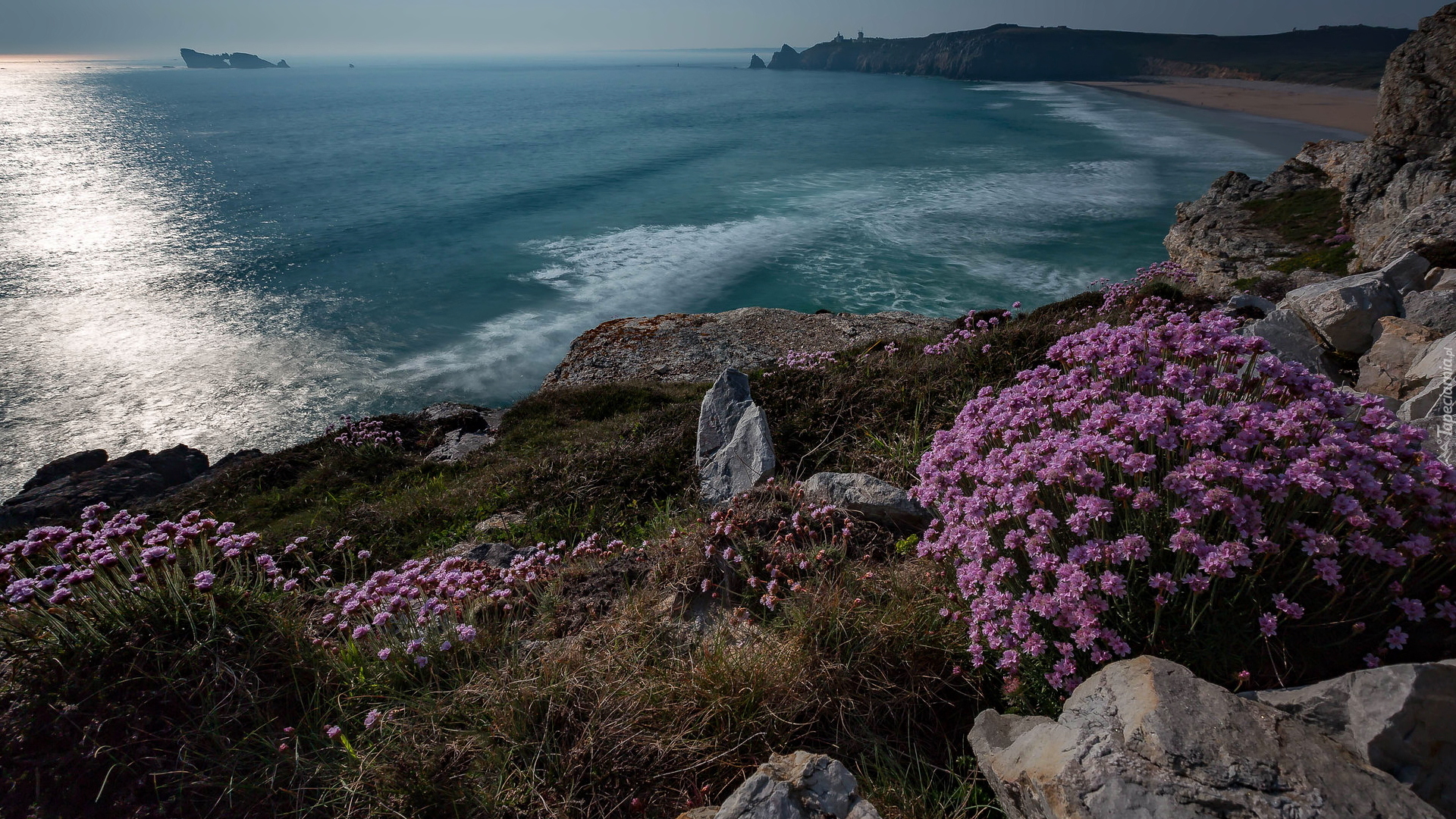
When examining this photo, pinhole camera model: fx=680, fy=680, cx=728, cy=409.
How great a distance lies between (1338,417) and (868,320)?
14.8 meters

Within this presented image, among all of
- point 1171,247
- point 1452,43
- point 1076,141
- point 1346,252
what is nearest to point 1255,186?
point 1171,247

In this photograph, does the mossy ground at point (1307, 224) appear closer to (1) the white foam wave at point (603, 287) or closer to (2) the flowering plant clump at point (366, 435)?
(1) the white foam wave at point (603, 287)

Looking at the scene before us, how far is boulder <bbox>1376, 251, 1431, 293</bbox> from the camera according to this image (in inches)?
267

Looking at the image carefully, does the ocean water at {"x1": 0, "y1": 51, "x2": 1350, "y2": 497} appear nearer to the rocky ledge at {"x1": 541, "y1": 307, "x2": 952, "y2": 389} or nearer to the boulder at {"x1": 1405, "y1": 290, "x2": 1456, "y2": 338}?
the rocky ledge at {"x1": 541, "y1": 307, "x2": 952, "y2": 389}

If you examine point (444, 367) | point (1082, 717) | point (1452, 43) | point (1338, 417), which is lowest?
point (444, 367)

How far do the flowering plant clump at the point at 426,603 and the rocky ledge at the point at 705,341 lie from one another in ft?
33.2

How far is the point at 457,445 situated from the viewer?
12367mm

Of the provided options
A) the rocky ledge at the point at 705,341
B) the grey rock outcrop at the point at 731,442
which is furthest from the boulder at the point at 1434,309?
the rocky ledge at the point at 705,341

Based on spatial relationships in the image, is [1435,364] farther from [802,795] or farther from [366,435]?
[366,435]

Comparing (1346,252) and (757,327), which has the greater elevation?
(1346,252)

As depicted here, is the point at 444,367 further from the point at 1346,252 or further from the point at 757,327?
the point at 1346,252

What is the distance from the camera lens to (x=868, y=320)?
1781 centimetres

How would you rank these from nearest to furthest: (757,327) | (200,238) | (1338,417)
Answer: (1338,417), (757,327), (200,238)

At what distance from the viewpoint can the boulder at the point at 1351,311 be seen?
638 cm
